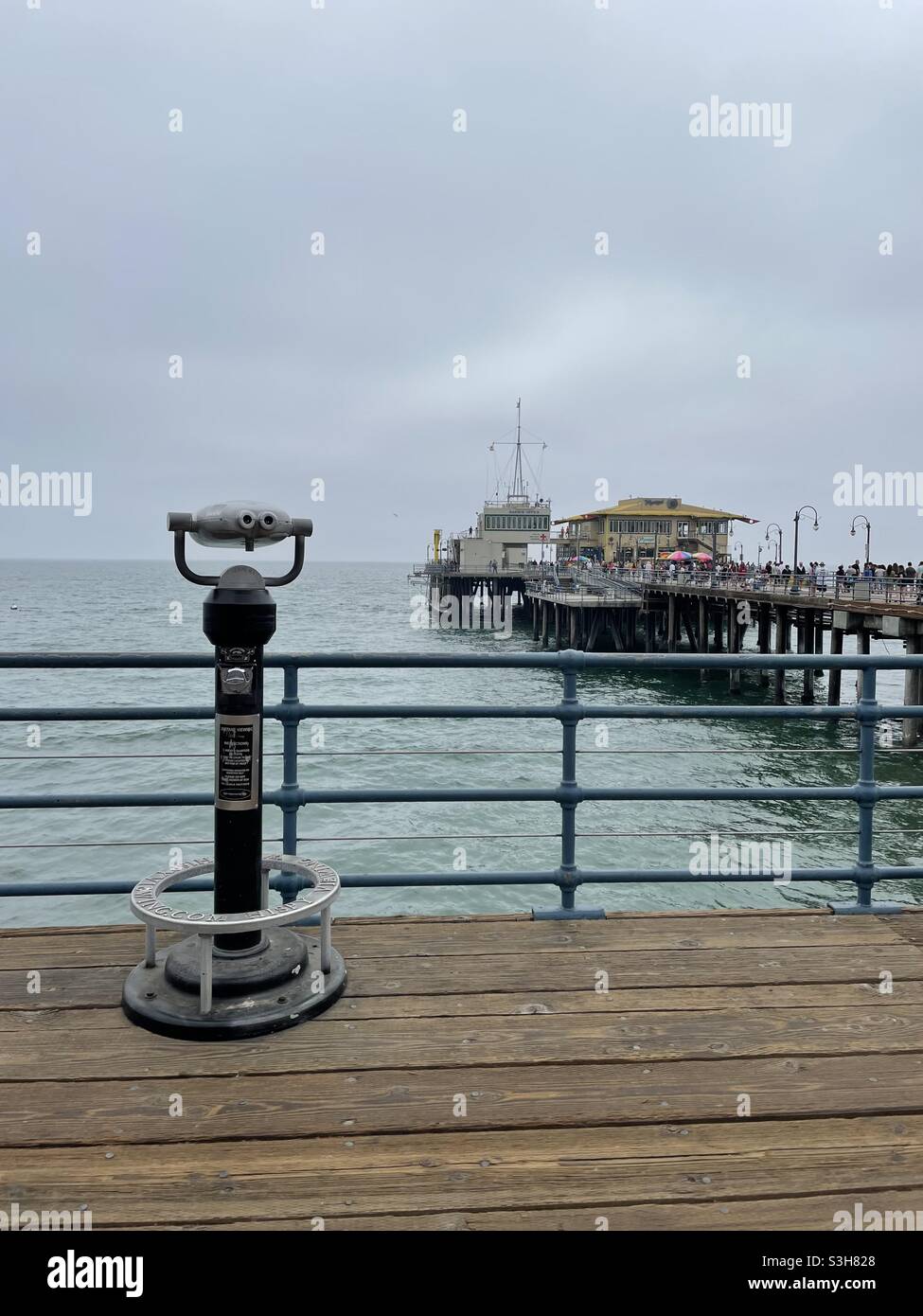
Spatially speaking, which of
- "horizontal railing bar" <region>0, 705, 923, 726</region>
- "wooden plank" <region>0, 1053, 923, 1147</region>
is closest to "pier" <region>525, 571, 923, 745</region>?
"horizontal railing bar" <region>0, 705, 923, 726</region>

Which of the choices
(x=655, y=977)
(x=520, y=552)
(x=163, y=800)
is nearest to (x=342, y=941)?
(x=163, y=800)

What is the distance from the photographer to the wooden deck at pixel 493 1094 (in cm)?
205

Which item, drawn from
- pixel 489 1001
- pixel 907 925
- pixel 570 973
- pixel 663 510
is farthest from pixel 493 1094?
pixel 663 510

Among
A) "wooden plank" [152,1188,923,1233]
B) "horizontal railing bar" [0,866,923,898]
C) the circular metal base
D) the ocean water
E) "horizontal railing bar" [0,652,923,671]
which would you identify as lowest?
the ocean water

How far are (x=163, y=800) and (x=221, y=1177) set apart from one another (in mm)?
1832

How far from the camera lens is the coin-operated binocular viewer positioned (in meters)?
2.84

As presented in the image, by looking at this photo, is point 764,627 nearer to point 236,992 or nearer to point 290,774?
point 290,774

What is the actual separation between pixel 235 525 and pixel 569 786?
69.1 inches

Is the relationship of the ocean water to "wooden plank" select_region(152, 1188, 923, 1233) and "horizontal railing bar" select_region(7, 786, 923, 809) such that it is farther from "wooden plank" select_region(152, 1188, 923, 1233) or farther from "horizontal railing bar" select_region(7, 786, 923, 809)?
"wooden plank" select_region(152, 1188, 923, 1233)

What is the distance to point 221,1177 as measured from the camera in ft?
6.93

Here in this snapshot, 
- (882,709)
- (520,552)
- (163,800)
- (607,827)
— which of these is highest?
(520,552)

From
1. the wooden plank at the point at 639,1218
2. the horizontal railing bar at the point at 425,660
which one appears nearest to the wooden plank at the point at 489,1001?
the wooden plank at the point at 639,1218
